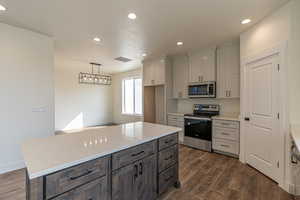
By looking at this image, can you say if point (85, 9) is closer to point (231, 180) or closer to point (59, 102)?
point (231, 180)

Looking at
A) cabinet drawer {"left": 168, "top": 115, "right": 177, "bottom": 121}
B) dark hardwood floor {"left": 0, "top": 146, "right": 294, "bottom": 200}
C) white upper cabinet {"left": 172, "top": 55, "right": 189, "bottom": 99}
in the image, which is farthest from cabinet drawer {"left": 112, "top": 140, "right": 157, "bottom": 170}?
white upper cabinet {"left": 172, "top": 55, "right": 189, "bottom": 99}

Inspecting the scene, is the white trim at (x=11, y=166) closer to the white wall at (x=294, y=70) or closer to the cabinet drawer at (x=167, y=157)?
A: the cabinet drawer at (x=167, y=157)

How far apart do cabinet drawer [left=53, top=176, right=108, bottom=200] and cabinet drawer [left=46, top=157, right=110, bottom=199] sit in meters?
0.04

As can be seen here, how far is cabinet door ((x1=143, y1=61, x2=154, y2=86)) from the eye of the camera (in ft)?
16.9

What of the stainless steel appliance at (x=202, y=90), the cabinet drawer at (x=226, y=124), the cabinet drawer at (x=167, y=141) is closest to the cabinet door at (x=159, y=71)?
the stainless steel appliance at (x=202, y=90)

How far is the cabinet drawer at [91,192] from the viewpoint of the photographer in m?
1.09

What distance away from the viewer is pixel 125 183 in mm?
1466

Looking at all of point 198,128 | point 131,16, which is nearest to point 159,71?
point 198,128

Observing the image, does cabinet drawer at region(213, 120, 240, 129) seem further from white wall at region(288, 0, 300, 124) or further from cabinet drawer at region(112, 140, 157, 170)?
cabinet drawer at region(112, 140, 157, 170)

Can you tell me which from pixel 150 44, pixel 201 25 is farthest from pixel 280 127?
pixel 150 44

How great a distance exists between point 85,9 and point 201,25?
2.09m

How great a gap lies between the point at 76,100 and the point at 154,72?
13.4 ft

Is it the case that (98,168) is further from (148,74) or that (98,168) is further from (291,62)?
(148,74)

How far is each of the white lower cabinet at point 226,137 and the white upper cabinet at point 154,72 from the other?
2151 millimetres
